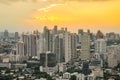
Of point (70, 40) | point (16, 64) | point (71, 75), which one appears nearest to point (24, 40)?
point (70, 40)

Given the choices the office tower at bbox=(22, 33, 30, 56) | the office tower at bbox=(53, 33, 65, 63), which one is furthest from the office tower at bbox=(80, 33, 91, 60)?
the office tower at bbox=(22, 33, 30, 56)

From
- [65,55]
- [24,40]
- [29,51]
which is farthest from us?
[24,40]

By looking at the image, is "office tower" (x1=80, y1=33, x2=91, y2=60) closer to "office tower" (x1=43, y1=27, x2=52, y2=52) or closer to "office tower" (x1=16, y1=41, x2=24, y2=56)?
"office tower" (x1=43, y1=27, x2=52, y2=52)

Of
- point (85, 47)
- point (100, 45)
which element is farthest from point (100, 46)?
point (85, 47)

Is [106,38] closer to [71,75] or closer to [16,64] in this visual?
[16,64]

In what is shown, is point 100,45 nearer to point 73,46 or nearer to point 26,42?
point 73,46
